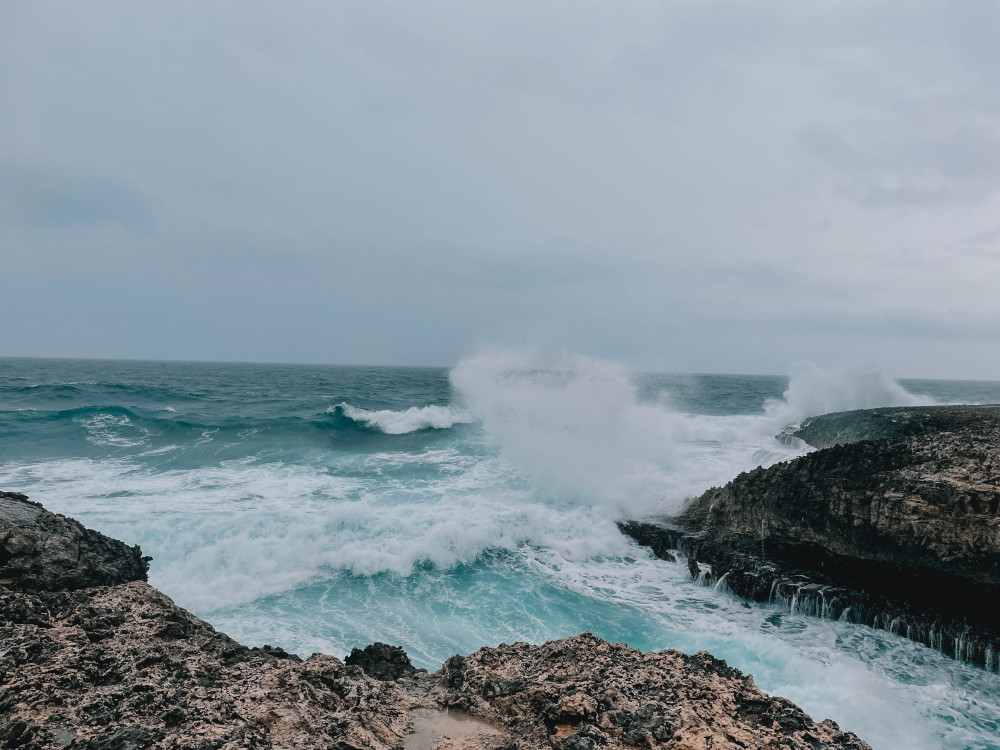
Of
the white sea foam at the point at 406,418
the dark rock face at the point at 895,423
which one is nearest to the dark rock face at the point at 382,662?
the dark rock face at the point at 895,423

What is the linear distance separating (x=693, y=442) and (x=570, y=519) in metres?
13.1

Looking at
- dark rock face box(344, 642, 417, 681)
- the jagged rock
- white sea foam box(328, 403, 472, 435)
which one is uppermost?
the jagged rock

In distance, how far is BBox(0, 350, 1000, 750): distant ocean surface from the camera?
782 cm

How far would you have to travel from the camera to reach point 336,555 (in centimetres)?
1123

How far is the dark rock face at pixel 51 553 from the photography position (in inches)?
181

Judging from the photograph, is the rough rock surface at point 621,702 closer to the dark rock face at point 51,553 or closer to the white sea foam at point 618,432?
the dark rock face at point 51,553

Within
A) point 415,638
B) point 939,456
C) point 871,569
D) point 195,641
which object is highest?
point 939,456

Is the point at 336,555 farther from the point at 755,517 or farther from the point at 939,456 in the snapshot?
the point at 939,456

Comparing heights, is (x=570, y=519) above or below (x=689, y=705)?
below

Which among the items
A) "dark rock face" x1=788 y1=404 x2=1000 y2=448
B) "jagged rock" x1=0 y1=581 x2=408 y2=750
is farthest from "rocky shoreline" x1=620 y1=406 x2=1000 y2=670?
"jagged rock" x1=0 y1=581 x2=408 y2=750

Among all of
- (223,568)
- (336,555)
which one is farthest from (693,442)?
(223,568)

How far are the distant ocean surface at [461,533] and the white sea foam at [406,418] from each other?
4.56 ft

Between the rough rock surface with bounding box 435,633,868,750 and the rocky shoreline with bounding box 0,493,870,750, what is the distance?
0.04 ft

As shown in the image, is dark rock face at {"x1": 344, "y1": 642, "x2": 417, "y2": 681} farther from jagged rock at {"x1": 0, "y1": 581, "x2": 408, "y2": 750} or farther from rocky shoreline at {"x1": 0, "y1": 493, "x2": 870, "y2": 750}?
jagged rock at {"x1": 0, "y1": 581, "x2": 408, "y2": 750}
